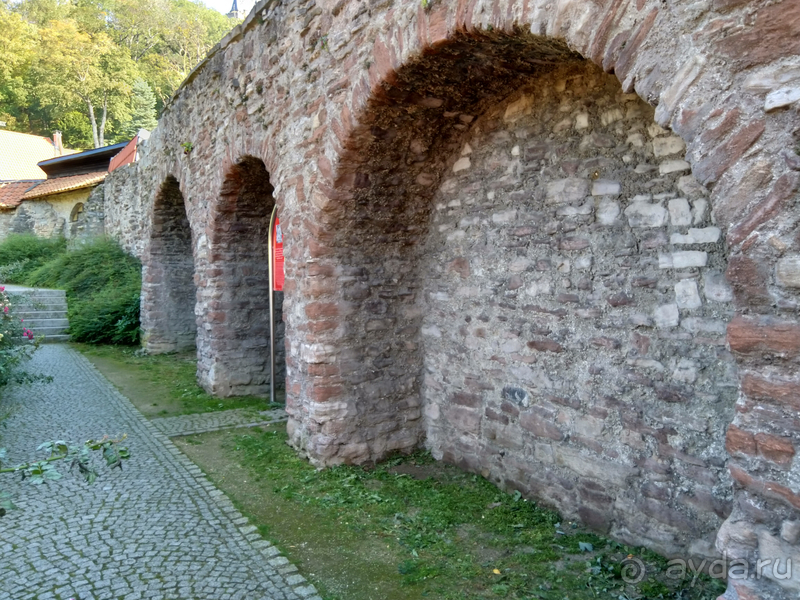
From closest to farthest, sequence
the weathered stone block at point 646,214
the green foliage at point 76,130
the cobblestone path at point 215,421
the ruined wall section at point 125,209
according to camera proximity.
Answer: the weathered stone block at point 646,214 → the cobblestone path at point 215,421 → the ruined wall section at point 125,209 → the green foliage at point 76,130

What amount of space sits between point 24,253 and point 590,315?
64.9 feet

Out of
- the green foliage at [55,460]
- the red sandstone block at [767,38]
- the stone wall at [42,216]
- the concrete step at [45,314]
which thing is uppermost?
the stone wall at [42,216]

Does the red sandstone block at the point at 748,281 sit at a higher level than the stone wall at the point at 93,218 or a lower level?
lower

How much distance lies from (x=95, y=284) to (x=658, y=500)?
1331 cm

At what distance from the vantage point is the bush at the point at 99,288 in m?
11.1

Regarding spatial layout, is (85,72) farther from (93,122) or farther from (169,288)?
(169,288)

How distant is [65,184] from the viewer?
829 inches

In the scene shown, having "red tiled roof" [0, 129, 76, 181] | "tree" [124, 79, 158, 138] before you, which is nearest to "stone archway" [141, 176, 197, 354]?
"red tiled roof" [0, 129, 76, 181]

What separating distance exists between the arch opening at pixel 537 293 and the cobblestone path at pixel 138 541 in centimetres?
109

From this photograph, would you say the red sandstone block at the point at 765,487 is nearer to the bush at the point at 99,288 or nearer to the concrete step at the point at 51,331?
the bush at the point at 99,288

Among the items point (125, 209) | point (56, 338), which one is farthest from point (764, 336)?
point (125, 209)

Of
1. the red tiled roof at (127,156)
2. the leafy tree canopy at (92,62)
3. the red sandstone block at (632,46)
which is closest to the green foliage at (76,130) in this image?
the leafy tree canopy at (92,62)

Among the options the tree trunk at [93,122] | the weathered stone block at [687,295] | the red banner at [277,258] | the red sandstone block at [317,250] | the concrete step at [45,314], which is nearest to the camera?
the weathered stone block at [687,295]

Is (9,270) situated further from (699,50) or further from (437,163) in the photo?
(699,50)
